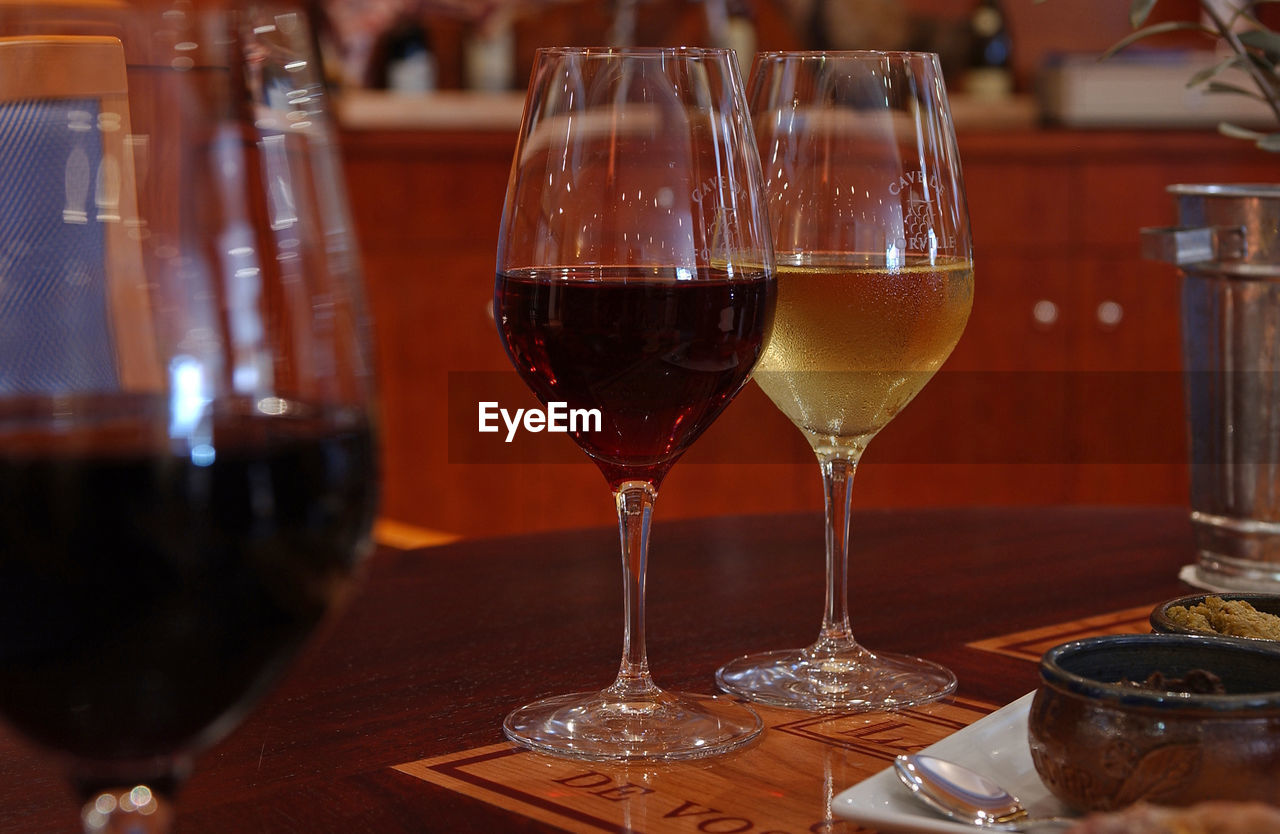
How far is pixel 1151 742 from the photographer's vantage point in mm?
510

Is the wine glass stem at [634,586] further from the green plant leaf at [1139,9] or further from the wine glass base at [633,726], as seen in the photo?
the green plant leaf at [1139,9]

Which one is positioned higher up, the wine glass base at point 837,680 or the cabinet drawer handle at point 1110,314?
the cabinet drawer handle at point 1110,314

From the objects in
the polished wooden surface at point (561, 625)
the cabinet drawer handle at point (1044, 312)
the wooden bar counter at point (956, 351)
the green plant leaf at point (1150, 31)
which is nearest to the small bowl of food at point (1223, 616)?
the polished wooden surface at point (561, 625)

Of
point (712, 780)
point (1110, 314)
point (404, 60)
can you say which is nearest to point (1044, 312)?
point (1110, 314)

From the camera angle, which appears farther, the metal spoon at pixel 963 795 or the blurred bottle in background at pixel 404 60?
the blurred bottle in background at pixel 404 60

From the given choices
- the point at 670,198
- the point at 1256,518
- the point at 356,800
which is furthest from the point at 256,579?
the point at 1256,518

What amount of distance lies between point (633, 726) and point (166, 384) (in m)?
0.35

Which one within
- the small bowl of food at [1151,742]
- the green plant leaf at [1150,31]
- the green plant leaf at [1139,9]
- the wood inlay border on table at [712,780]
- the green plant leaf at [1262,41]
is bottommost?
the wood inlay border on table at [712,780]

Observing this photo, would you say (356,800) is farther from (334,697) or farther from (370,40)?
(370,40)

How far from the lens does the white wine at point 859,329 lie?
789 millimetres

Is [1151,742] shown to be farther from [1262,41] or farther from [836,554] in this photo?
[1262,41]

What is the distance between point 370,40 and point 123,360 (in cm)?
327

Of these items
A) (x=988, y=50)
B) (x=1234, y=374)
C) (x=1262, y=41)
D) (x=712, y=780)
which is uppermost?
(x=988, y=50)

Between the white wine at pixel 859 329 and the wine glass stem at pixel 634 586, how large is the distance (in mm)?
130
